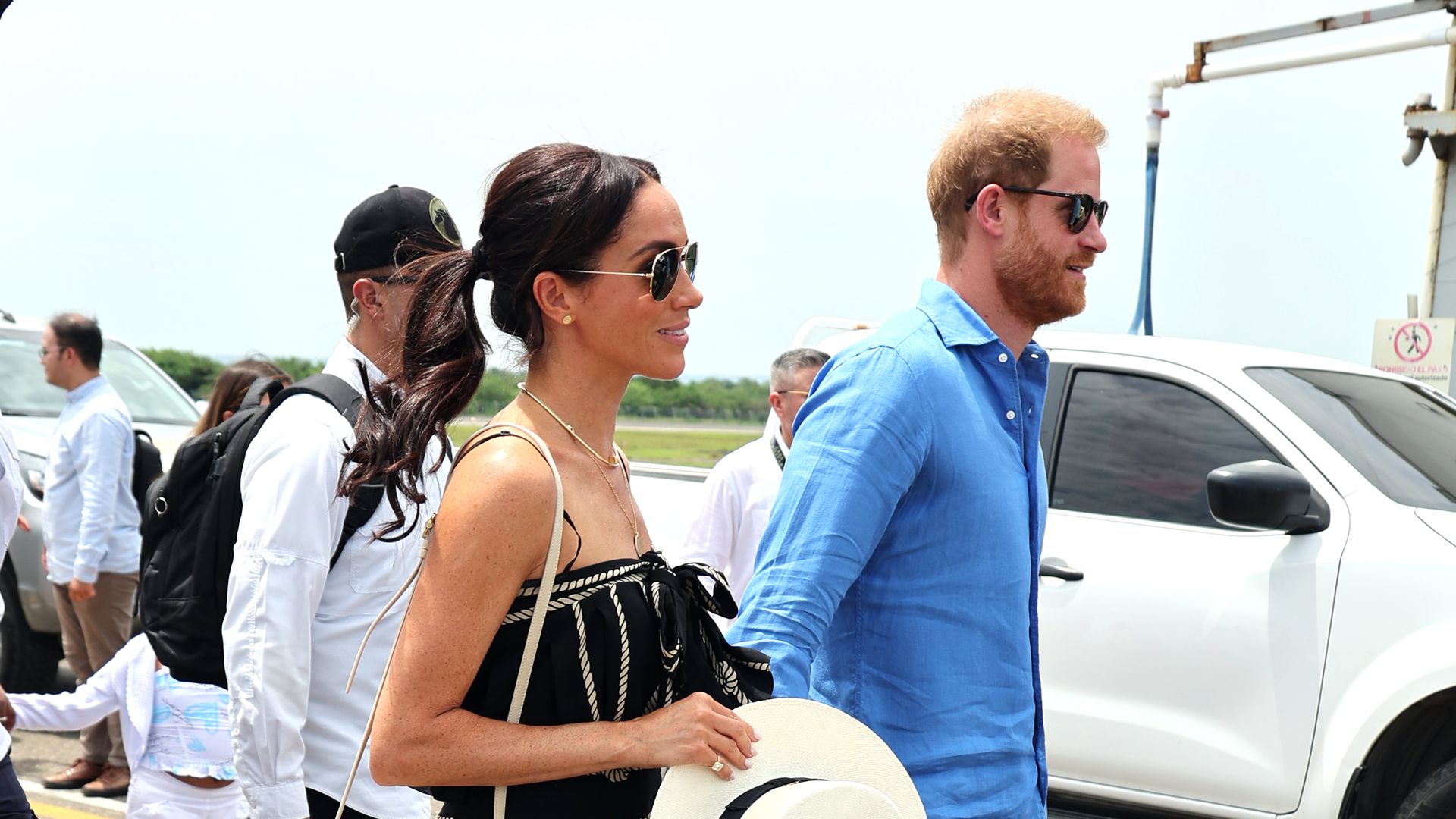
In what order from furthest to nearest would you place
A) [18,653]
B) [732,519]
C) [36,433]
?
[36,433] → [18,653] → [732,519]

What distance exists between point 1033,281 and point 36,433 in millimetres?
7195

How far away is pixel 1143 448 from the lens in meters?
4.82

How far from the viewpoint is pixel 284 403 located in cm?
281

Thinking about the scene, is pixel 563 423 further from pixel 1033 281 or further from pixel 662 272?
pixel 1033 281

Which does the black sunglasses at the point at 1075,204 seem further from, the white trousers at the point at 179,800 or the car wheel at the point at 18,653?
the car wheel at the point at 18,653

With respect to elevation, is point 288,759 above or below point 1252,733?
above

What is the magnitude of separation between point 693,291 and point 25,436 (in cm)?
725

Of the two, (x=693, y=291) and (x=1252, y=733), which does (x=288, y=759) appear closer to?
(x=693, y=291)

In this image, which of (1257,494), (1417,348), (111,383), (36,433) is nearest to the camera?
(1257,494)

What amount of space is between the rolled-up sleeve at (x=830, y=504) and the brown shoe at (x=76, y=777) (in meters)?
5.50

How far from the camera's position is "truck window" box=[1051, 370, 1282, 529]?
4.67 meters

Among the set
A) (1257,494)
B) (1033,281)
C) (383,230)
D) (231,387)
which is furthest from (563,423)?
(231,387)

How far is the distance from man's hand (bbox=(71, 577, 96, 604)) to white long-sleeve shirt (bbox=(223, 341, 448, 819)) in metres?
4.30

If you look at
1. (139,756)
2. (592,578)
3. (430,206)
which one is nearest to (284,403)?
(430,206)
